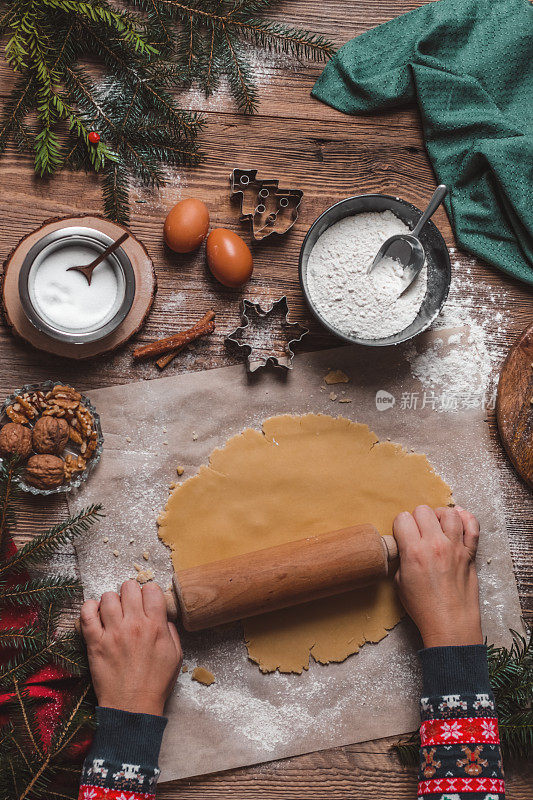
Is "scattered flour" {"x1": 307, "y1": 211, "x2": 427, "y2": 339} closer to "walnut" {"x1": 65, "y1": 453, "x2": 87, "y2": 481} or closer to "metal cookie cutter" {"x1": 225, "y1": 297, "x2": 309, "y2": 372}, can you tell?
"metal cookie cutter" {"x1": 225, "y1": 297, "x2": 309, "y2": 372}

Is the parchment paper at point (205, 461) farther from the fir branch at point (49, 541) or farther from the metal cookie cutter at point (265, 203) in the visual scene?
the metal cookie cutter at point (265, 203)

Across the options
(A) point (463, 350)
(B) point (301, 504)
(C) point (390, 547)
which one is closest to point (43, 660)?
(B) point (301, 504)

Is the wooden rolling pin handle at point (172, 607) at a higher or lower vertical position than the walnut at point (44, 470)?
lower

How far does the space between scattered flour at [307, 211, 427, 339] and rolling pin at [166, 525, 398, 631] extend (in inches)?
19.1

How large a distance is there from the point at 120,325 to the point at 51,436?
0.30 m

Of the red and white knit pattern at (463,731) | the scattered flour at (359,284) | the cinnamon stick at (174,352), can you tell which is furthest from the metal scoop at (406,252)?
the red and white knit pattern at (463,731)

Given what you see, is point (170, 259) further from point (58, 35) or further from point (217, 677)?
point (217, 677)

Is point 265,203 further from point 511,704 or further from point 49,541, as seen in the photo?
point 511,704

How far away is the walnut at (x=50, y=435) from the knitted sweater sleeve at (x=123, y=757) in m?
0.57

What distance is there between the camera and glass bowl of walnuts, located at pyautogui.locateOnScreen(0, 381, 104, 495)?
1380 millimetres

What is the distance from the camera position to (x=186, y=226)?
1.44 meters

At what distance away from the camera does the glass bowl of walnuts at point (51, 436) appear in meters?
1.38

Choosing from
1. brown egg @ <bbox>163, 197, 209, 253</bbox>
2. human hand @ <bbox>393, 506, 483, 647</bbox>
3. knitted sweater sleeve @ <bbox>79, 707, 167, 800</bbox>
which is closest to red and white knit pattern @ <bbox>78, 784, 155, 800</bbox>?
knitted sweater sleeve @ <bbox>79, 707, 167, 800</bbox>

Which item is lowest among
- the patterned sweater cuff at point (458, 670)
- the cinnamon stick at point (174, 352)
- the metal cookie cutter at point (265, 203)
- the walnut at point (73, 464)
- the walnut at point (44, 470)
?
the patterned sweater cuff at point (458, 670)
